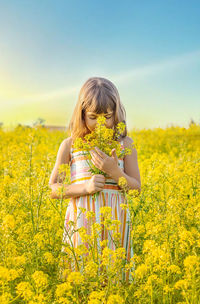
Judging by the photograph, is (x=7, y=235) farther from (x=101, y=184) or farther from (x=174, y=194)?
(x=174, y=194)

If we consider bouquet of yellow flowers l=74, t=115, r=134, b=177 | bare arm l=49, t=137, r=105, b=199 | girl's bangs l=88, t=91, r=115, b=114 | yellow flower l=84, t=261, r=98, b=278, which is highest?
girl's bangs l=88, t=91, r=115, b=114

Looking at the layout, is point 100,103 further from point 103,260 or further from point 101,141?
point 103,260

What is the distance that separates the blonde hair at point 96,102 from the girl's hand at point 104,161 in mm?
336

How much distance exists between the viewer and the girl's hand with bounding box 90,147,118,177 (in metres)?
2.13

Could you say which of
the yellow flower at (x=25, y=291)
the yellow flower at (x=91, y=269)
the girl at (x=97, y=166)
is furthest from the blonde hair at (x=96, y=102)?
the yellow flower at (x=25, y=291)

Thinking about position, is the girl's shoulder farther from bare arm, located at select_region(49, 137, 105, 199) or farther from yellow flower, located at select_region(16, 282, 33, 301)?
yellow flower, located at select_region(16, 282, 33, 301)

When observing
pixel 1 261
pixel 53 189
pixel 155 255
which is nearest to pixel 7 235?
pixel 1 261

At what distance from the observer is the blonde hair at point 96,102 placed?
7.77 ft

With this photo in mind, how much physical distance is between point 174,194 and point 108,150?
1.12 meters

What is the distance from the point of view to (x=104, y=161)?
212 centimetres

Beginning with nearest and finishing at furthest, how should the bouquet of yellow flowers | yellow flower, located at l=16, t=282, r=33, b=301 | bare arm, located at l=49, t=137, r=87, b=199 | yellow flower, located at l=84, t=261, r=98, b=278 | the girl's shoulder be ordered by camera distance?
1. yellow flower, located at l=16, t=282, r=33, b=301
2. yellow flower, located at l=84, t=261, r=98, b=278
3. the bouquet of yellow flowers
4. bare arm, located at l=49, t=137, r=87, b=199
5. the girl's shoulder

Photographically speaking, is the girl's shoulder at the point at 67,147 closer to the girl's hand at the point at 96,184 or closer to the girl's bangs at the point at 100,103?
the girl's bangs at the point at 100,103

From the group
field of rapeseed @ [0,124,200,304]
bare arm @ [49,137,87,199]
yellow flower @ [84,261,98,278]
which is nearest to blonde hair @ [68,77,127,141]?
bare arm @ [49,137,87,199]

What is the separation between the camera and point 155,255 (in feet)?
6.13
